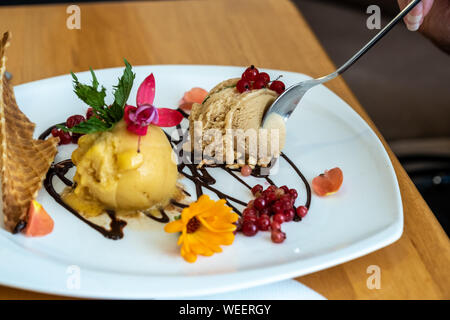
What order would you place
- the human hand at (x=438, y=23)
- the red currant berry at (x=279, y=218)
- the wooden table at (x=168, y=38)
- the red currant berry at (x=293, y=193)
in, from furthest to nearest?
the wooden table at (x=168, y=38) → the human hand at (x=438, y=23) → the red currant berry at (x=293, y=193) → the red currant berry at (x=279, y=218)

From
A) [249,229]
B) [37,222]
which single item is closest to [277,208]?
[249,229]

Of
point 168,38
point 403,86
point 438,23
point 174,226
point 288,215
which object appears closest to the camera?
point 174,226

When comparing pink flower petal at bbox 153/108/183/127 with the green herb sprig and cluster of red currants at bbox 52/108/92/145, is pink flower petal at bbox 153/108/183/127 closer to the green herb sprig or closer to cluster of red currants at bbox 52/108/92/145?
the green herb sprig

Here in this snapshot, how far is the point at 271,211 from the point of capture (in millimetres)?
1526

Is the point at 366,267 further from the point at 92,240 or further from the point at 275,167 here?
the point at 92,240

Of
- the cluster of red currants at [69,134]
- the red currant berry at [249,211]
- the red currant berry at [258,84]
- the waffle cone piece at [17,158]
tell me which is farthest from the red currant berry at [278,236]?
the cluster of red currants at [69,134]

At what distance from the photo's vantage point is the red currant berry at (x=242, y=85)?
1.79 meters

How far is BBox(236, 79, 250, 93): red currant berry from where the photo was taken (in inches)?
70.3

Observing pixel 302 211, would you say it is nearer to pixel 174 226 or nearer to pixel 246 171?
pixel 246 171

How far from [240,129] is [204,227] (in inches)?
19.6

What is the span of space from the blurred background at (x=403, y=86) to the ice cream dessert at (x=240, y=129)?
4.03 feet

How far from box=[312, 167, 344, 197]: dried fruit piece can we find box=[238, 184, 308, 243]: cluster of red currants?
0.31ft

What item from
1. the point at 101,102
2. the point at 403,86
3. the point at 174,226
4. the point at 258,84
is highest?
the point at 101,102

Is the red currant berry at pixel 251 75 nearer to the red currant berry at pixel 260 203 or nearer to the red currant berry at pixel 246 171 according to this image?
the red currant berry at pixel 246 171
